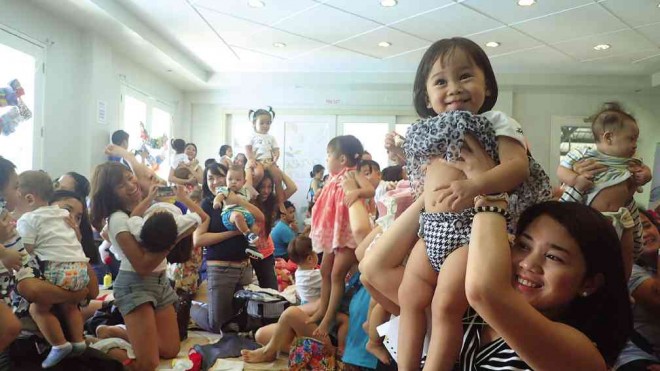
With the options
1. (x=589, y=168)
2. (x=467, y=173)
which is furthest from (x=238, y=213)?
(x=467, y=173)

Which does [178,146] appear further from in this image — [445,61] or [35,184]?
[445,61]

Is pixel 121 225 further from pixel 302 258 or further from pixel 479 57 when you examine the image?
pixel 479 57

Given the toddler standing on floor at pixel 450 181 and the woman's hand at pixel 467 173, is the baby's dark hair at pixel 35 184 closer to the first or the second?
the toddler standing on floor at pixel 450 181

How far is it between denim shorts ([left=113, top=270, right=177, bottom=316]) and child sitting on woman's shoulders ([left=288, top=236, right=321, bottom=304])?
2.94 feet

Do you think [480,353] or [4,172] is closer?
[480,353]

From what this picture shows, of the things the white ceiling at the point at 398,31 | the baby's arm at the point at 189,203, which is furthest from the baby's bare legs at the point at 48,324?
the white ceiling at the point at 398,31

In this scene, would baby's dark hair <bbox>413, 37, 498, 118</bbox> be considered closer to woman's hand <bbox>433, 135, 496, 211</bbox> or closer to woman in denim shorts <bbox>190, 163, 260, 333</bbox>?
woman's hand <bbox>433, 135, 496, 211</bbox>

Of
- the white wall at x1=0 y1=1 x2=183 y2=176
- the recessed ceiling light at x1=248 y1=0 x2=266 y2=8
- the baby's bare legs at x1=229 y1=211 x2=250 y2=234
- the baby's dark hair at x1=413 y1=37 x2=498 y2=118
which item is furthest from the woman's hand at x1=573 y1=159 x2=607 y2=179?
the white wall at x1=0 y1=1 x2=183 y2=176

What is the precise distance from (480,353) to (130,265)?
2307 millimetres

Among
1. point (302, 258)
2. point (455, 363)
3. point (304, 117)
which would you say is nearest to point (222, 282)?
point (302, 258)

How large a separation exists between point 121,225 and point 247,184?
1.34 meters

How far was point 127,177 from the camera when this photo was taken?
2.87 metres

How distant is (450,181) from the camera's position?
113 centimetres

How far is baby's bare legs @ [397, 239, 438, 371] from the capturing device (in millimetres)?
1197
